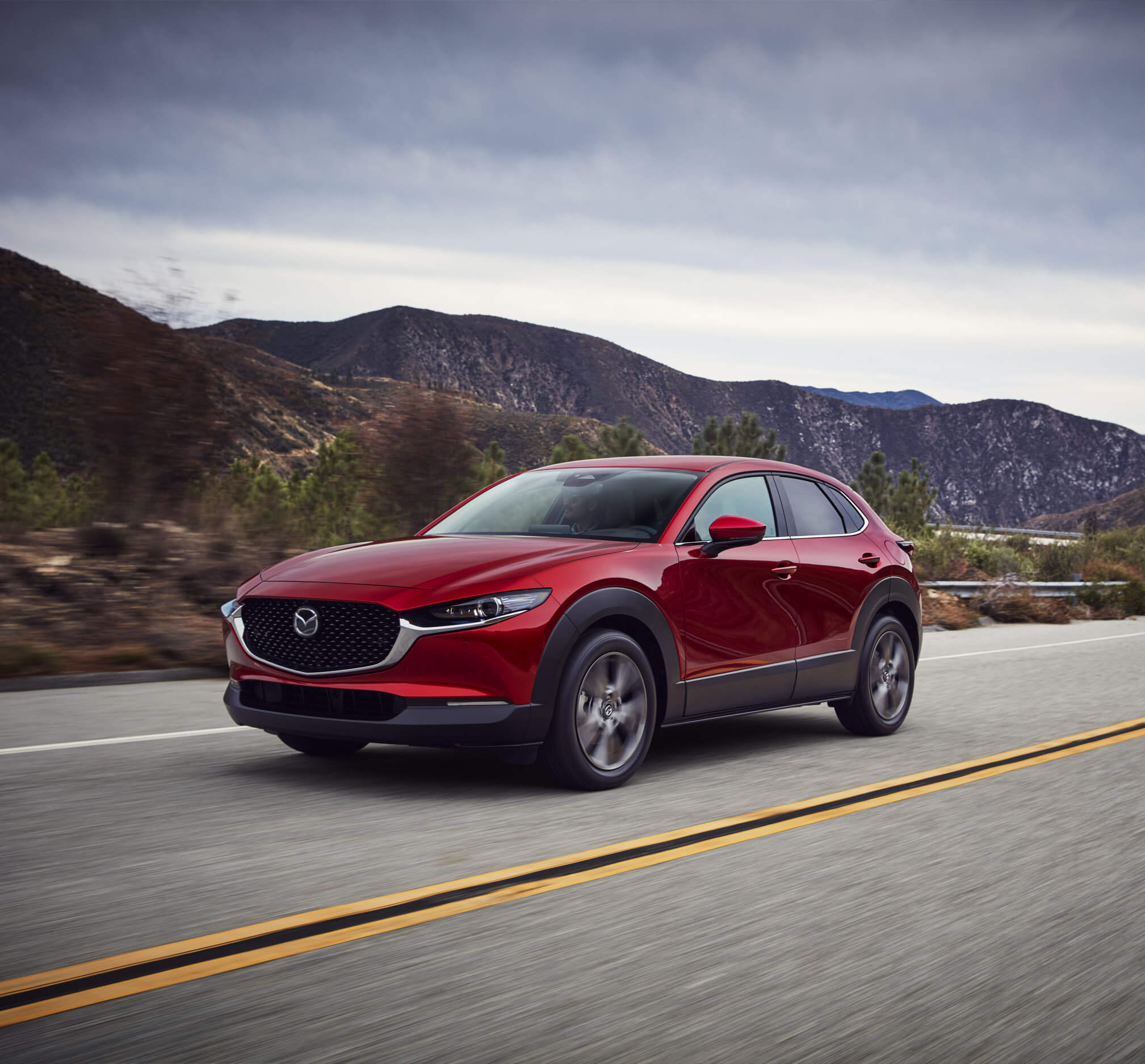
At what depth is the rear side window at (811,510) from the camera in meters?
7.92

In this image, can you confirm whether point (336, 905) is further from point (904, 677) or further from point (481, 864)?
point (904, 677)

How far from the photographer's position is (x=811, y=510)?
8.08 meters

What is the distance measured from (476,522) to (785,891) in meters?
3.35

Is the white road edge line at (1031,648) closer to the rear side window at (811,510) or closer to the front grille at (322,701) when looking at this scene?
the rear side window at (811,510)

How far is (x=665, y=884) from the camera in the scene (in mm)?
4641

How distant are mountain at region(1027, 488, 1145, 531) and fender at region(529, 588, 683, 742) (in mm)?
140646

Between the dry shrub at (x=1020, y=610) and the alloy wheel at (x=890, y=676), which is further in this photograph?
the dry shrub at (x=1020, y=610)

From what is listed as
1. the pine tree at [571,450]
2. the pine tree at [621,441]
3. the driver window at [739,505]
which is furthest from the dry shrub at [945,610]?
the pine tree at [621,441]

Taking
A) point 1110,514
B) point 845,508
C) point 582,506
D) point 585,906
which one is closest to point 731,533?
point 582,506

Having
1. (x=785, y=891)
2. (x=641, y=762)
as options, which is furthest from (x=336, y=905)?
(x=641, y=762)

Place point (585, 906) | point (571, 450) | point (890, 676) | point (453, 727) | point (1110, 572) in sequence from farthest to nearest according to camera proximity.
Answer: point (571, 450)
point (1110, 572)
point (890, 676)
point (453, 727)
point (585, 906)

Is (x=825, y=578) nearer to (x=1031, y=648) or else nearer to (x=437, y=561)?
(x=437, y=561)

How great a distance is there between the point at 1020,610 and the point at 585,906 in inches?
769

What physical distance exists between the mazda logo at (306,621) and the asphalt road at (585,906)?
752 millimetres
